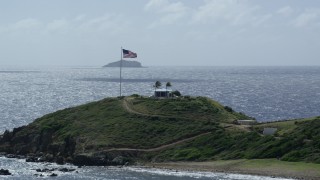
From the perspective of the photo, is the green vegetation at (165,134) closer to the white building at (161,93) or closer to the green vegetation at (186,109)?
the green vegetation at (186,109)

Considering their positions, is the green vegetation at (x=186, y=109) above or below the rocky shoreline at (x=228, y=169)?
above

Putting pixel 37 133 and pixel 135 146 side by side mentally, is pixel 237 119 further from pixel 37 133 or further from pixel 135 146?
pixel 37 133

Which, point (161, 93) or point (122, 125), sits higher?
point (161, 93)

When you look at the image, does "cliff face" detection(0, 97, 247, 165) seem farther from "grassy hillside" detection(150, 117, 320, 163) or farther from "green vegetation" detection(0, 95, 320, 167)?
"grassy hillside" detection(150, 117, 320, 163)

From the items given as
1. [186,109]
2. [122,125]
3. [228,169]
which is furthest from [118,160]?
[186,109]

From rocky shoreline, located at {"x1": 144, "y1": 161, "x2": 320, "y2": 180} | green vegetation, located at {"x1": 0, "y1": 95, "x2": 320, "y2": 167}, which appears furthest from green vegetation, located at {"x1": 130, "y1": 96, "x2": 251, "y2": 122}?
rocky shoreline, located at {"x1": 144, "y1": 161, "x2": 320, "y2": 180}

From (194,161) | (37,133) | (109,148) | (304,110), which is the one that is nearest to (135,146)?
(109,148)

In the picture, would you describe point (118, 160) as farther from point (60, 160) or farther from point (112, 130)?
point (112, 130)

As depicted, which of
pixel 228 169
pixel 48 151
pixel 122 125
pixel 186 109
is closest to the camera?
pixel 228 169

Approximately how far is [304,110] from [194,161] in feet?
302

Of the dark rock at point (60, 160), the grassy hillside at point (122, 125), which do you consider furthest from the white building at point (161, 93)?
the dark rock at point (60, 160)

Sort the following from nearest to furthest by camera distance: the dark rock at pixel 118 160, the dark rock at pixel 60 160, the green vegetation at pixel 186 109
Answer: the dark rock at pixel 118 160 < the dark rock at pixel 60 160 < the green vegetation at pixel 186 109

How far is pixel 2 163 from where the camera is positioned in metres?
113

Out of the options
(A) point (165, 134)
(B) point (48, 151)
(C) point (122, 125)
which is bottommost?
(B) point (48, 151)
